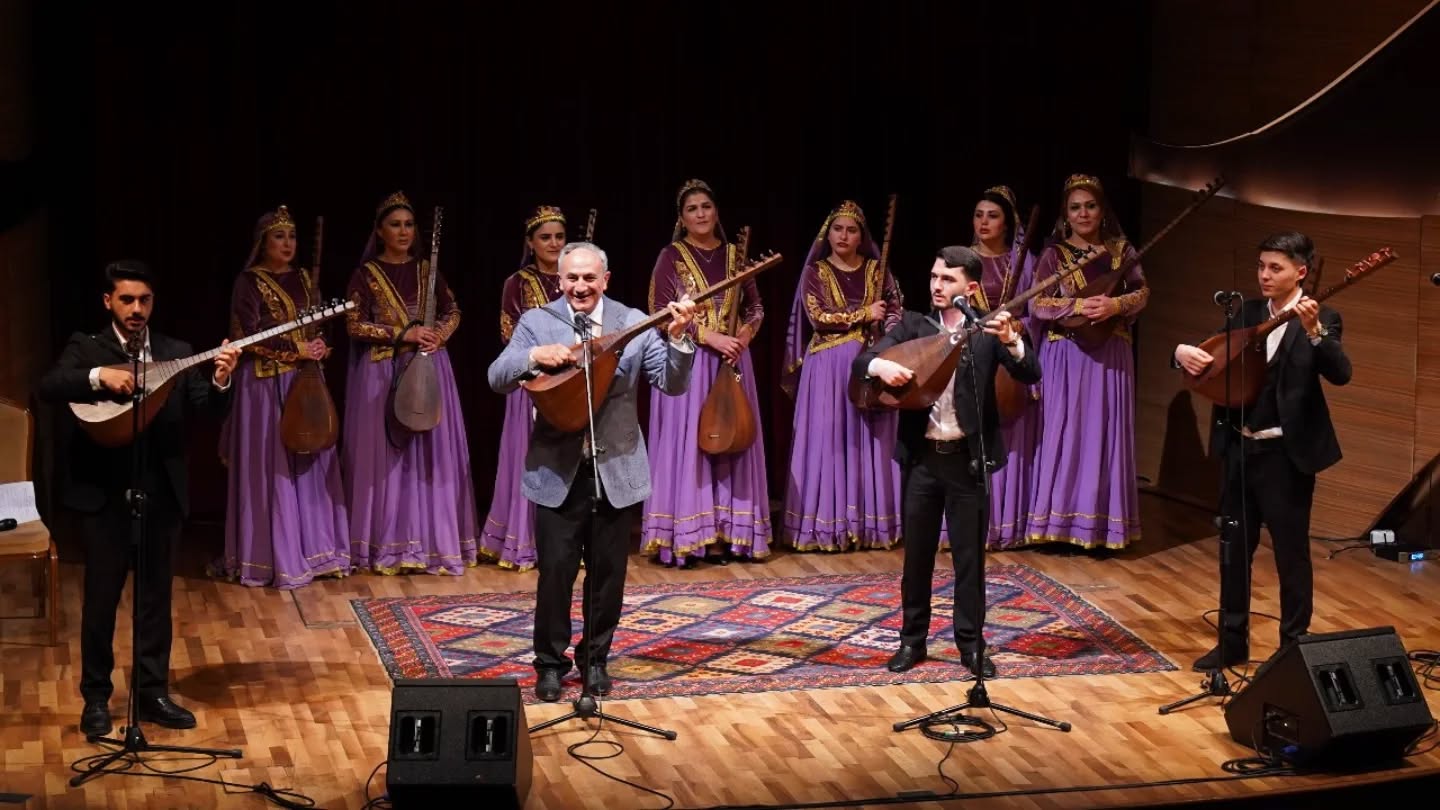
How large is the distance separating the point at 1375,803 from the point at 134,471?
3719 millimetres

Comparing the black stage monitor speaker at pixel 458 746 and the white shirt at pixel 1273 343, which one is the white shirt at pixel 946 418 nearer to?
the white shirt at pixel 1273 343


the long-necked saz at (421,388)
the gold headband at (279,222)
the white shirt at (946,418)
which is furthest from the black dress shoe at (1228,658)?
the gold headband at (279,222)

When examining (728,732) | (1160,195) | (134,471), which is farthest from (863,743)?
(1160,195)

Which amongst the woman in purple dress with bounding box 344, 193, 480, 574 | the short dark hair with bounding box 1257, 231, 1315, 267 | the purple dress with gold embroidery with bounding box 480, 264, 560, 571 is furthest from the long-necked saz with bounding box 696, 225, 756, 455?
the short dark hair with bounding box 1257, 231, 1315, 267

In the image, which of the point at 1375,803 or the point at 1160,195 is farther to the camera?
the point at 1160,195

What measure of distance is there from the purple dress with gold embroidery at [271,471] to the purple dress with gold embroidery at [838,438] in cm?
216

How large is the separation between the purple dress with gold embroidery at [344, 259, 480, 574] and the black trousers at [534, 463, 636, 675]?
1950 millimetres

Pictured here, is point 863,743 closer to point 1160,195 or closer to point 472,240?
point 472,240

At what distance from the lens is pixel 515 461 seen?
7754 mm

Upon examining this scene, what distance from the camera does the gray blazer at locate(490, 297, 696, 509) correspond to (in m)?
5.63

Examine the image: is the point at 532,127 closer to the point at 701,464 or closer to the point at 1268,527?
the point at 701,464

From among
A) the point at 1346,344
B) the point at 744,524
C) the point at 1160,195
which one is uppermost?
the point at 1160,195

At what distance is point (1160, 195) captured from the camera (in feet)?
30.3

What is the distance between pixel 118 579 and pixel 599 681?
62.9 inches
